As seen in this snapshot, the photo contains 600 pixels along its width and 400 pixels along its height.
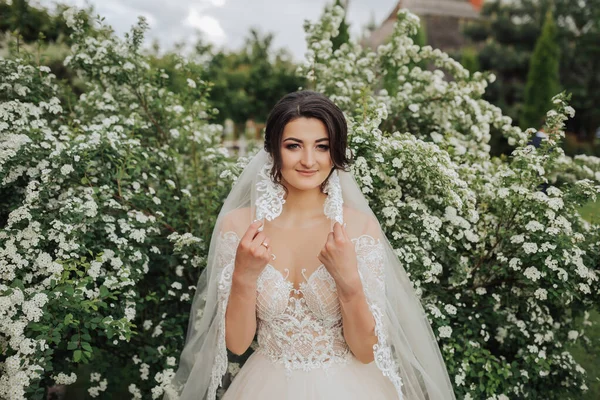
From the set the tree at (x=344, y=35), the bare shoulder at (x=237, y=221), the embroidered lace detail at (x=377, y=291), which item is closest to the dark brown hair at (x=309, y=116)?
the bare shoulder at (x=237, y=221)

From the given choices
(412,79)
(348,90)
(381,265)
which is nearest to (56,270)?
(381,265)

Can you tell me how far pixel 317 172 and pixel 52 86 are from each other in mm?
2584

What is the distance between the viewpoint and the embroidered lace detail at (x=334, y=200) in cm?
210

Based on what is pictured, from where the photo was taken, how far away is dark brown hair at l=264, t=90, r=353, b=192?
200 centimetres

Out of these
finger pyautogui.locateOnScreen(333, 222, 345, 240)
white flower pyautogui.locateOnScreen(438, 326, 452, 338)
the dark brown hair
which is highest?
the dark brown hair

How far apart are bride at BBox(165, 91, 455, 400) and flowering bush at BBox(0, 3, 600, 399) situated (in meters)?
0.55

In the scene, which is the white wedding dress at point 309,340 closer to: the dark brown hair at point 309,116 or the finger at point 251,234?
the finger at point 251,234

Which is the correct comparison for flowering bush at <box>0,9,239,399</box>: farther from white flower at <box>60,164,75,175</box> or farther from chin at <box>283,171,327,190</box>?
chin at <box>283,171,327,190</box>

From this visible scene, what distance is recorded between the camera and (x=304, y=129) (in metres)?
1.99

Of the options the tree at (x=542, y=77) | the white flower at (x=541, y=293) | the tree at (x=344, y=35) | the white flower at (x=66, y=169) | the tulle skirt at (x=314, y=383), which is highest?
the tree at (x=542, y=77)

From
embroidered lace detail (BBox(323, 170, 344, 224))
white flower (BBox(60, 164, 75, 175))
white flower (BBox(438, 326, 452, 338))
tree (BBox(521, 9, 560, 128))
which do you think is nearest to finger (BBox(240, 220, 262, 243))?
embroidered lace detail (BBox(323, 170, 344, 224))

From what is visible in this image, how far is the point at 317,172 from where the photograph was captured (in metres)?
2.04

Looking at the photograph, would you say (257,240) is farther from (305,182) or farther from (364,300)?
(364,300)

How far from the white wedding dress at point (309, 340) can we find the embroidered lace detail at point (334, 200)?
14cm
